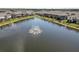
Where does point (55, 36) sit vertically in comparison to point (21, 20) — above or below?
below

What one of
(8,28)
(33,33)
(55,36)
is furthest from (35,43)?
(8,28)

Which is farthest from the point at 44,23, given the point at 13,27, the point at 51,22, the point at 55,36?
the point at 13,27

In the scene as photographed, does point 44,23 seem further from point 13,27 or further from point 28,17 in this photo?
point 13,27
